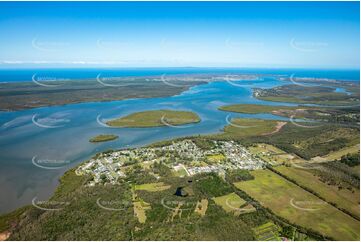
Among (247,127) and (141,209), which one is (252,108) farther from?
(141,209)

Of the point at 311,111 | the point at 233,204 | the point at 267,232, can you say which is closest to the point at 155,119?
the point at 233,204

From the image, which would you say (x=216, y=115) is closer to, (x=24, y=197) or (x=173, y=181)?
(x=173, y=181)

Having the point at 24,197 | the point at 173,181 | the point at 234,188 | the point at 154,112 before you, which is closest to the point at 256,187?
the point at 234,188

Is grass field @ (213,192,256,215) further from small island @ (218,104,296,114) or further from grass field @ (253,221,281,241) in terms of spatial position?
small island @ (218,104,296,114)

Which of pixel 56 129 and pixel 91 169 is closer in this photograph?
pixel 91 169

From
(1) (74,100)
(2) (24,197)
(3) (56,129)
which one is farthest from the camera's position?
(1) (74,100)

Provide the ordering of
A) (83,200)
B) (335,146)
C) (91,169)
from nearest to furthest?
(83,200)
(91,169)
(335,146)
